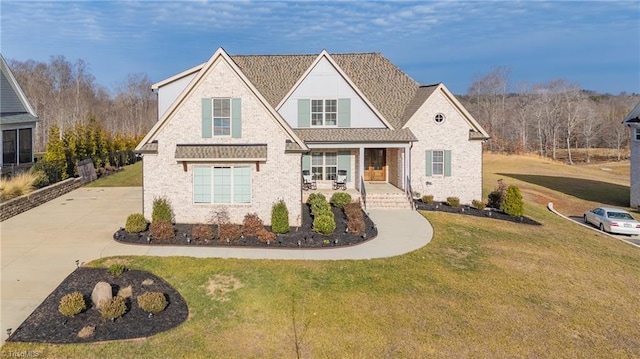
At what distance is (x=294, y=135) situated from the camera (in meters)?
17.4

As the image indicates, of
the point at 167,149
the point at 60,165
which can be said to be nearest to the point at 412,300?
the point at 167,149

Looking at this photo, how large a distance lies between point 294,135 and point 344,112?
7.59 m

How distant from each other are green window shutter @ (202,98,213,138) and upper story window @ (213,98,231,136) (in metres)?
0.17

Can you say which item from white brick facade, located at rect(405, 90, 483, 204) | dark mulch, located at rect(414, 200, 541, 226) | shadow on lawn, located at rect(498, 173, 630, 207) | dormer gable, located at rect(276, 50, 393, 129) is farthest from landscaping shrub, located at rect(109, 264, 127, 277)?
shadow on lawn, located at rect(498, 173, 630, 207)

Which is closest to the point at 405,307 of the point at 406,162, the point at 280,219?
the point at 280,219

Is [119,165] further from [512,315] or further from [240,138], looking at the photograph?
[512,315]

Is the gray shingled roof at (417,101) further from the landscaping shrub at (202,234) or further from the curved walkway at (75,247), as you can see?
the landscaping shrub at (202,234)

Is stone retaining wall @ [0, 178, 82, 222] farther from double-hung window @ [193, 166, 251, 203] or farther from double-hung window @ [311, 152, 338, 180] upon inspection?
double-hung window @ [311, 152, 338, 180]

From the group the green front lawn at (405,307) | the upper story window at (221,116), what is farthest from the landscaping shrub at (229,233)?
the upper story window at (221,116)

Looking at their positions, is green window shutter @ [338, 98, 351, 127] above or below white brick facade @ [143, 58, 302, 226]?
above

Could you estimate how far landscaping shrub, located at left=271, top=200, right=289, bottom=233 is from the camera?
16.7 metres

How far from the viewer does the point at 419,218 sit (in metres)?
20.6

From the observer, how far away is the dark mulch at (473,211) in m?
21.5

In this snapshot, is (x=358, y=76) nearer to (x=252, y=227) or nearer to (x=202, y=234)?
(x=252, y=227)
